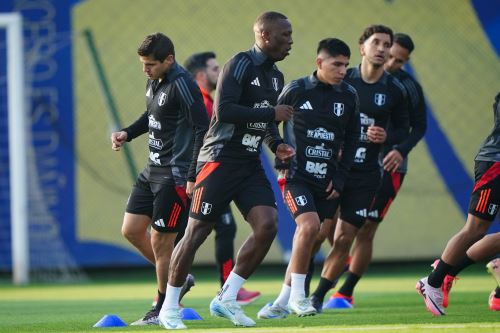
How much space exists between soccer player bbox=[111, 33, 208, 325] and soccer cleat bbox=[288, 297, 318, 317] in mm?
993

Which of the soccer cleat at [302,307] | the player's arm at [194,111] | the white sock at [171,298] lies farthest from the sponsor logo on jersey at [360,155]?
the white sock at [171,298]

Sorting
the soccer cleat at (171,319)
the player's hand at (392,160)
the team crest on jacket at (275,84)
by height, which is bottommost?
the soccer cleat at (171,319)

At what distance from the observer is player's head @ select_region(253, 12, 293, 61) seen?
7.06 m

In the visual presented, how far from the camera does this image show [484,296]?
10.1m

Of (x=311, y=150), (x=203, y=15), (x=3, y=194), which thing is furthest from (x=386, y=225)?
(x=311, y=150)

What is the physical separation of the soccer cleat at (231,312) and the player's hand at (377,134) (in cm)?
258

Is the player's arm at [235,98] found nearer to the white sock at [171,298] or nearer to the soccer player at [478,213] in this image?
the white sock at [171,298]

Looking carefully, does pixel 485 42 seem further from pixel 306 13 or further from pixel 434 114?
pixel 306 13

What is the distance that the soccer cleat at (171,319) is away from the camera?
22.3 ft

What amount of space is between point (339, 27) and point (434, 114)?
1929 millimetres

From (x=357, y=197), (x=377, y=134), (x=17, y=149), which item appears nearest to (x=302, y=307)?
(x=357, y=197)

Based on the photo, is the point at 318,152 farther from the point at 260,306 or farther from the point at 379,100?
the point at 260,306

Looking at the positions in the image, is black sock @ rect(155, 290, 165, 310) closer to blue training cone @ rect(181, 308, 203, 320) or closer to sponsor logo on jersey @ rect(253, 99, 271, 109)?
blue training cone @ rect(181, 308, 203, 320)

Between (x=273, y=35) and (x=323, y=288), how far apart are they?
2.61m
